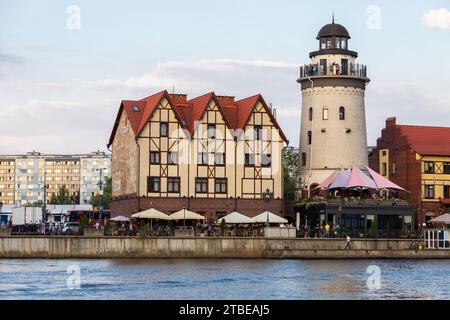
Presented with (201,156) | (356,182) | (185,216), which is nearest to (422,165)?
(356,182)

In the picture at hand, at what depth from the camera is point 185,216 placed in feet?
318

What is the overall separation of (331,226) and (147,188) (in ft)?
59.2

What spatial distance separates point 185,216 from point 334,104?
22.9 metres

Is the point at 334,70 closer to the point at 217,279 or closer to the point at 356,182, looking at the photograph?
the point at 356,182

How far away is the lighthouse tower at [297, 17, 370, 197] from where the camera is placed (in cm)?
11025

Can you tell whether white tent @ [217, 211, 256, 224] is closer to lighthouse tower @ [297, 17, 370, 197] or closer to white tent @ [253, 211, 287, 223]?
white tent @ [253, 211, 287, 223]

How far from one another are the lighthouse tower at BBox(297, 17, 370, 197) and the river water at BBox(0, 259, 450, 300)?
23.1 meters

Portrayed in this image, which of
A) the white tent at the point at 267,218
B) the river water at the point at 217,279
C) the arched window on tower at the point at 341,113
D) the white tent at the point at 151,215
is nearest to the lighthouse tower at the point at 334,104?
the arched window on tower at the point at 341,113

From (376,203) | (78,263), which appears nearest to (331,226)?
(376,203)

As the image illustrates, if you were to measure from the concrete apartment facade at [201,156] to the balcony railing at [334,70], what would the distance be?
286 inches

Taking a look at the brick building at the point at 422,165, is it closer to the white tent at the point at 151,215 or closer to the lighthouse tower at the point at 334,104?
the lighthouse tower at the point at 334,104

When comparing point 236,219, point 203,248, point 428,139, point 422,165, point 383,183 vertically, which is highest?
point 428,139

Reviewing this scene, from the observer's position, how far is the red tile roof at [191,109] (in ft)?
340

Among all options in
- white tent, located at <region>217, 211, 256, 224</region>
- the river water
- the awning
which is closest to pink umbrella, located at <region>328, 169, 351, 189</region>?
the awning
